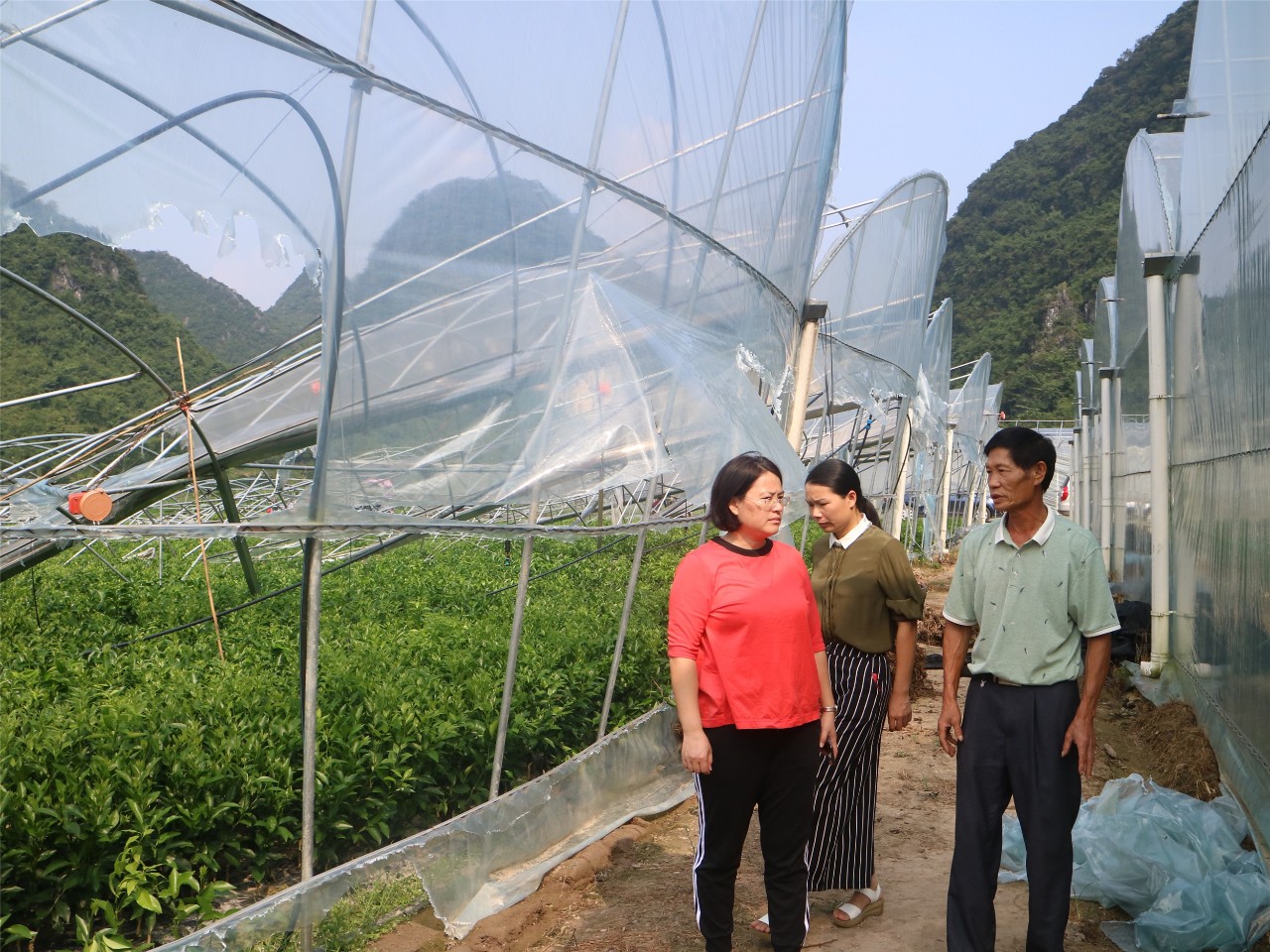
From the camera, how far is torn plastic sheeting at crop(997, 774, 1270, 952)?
3105 mm

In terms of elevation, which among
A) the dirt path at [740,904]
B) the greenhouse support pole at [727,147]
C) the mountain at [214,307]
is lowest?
the dirt path at [740,904]

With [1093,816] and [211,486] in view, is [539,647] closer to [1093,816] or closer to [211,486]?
[1093,816]

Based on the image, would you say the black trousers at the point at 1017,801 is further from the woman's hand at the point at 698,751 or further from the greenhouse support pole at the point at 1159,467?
the greenhouse support pole at the point at 1159,467

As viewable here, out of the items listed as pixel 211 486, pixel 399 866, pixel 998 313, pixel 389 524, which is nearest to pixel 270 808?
pixel 399 866

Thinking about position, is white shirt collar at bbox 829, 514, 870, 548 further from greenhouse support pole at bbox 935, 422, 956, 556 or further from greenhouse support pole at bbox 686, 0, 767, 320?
greenhouse support pole at bbox 935, 422, 956, 556

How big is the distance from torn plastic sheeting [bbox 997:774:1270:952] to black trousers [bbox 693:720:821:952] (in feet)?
3.22

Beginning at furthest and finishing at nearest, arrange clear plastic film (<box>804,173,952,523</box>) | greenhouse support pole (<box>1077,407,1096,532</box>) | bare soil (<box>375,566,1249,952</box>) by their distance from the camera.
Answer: greenhouse support pole (<box>1077,407,1096,532</box>) < clear plastic film (<box>804,173,952,523</box>) < bare soil (<box>375,566,1249,952</box>)

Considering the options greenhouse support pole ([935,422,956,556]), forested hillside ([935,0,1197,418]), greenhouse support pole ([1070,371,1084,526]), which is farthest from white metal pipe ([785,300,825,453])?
forested hillside ([935,0,1197,418])

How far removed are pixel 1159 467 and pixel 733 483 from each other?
5.07 metres

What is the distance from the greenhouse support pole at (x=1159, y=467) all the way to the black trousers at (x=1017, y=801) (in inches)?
179

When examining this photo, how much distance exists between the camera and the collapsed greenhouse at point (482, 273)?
299 centimetres

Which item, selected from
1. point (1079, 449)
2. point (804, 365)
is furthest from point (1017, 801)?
point (1079, 449)

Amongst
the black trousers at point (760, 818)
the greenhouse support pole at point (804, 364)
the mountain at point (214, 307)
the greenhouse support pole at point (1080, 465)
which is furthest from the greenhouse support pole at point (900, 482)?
the black trousers at point (760, 818)

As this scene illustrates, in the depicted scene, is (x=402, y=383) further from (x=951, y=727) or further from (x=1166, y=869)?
(x=1166, y=869)
